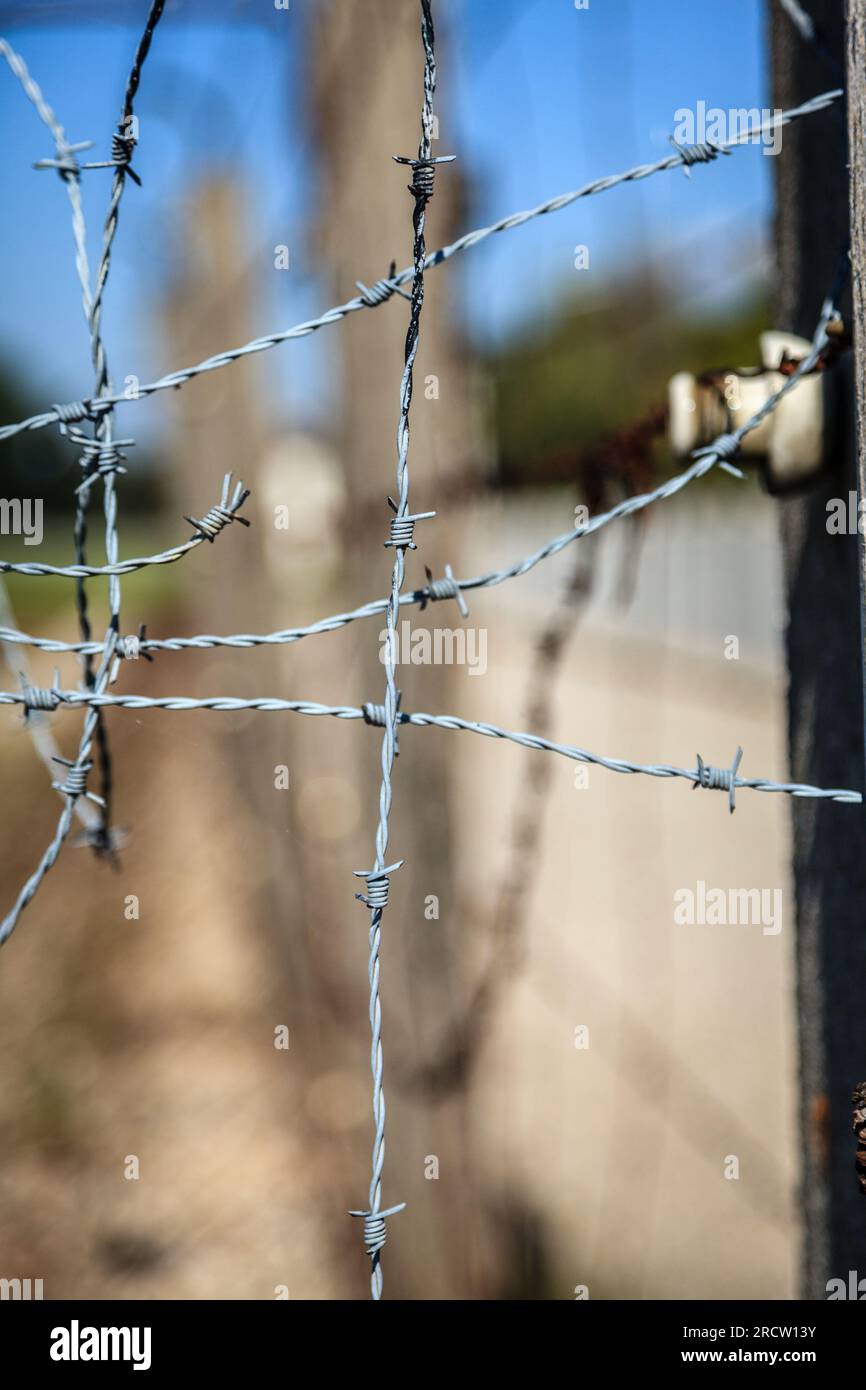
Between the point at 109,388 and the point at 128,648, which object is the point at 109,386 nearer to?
the point at 109,388

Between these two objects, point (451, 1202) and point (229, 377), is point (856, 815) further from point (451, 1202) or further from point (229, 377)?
point (229, 377)

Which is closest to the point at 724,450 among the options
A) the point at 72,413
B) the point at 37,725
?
the point at 72,413

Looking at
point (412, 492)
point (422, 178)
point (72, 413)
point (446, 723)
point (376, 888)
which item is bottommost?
point (376, 888)

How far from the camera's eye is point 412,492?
1886mm

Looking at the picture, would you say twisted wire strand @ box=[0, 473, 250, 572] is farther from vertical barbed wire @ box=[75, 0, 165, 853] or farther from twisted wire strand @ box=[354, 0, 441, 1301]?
twisted wire strand @ box=[354, 0, 441, 1301]

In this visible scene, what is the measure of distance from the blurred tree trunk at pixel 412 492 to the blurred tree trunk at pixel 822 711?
34.9 inches

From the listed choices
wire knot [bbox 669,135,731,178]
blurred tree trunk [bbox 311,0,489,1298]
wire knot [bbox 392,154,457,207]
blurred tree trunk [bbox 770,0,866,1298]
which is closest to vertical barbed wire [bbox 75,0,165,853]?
wire knot [bbox 392,154,457,207]

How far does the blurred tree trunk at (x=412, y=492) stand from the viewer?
1.91 metres

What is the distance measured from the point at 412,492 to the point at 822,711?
1.02 meters

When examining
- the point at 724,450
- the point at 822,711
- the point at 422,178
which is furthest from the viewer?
the point at 822,711

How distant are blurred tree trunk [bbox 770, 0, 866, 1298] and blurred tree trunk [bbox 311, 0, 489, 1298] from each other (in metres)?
0.89

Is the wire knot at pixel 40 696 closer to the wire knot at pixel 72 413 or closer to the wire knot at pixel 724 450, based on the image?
the wire knot at pixel 72 413

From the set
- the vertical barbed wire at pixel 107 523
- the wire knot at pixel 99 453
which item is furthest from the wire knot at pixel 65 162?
the wire knot at pixel 99 453
